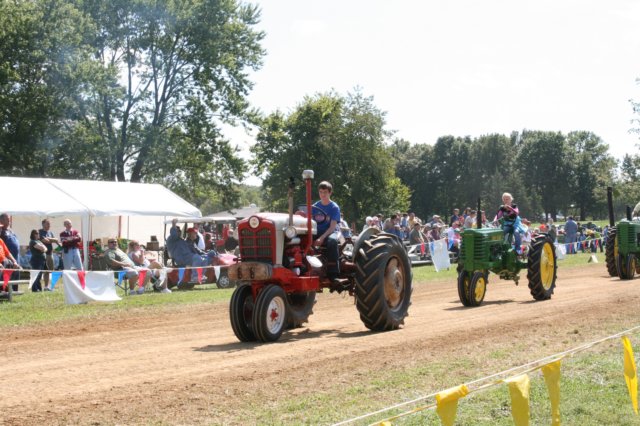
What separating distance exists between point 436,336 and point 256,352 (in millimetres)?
2304

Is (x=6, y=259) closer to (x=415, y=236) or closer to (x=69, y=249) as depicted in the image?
(x=69, y=249)

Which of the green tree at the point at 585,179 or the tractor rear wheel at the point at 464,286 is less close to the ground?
the green tree at the point at 585,179

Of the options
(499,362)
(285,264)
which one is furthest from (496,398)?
(285,264)

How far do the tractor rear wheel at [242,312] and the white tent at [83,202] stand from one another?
1443 centimetres

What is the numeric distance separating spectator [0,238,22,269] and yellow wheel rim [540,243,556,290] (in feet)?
32.7

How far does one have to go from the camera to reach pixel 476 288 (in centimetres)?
1362

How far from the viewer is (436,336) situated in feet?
32.1

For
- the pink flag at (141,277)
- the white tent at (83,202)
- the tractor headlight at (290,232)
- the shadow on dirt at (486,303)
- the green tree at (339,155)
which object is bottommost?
the shadow on dirt at (486,303)

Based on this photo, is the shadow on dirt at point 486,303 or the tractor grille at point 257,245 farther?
the shadow on dirt at point 486,303

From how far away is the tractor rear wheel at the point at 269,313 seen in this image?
9180 millimetres

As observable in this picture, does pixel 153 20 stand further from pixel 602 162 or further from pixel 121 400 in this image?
pixel 602 162

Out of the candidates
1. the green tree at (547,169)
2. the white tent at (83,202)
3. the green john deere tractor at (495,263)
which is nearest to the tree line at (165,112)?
the white tent at (83,202)

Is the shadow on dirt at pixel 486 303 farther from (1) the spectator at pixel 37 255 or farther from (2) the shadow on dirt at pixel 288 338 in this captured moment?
(1) the spectator at pixel 37 255

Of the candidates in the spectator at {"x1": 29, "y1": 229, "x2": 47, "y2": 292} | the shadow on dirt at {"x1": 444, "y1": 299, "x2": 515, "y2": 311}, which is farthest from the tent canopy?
the shadow on dirt at {"x1": 444, "y1": 299, "x2": 515, "y2": 311}
